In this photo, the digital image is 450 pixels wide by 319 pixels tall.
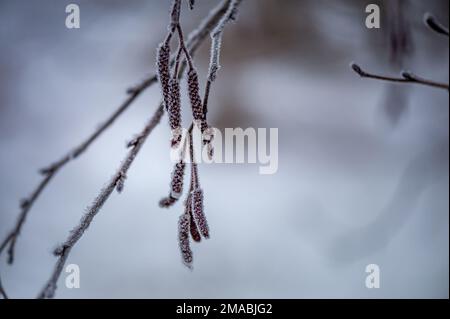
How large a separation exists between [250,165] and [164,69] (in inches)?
42.6

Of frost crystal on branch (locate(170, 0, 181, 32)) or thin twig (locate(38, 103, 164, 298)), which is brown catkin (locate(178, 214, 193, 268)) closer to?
thin twig (locate(38, 103, 164, 298))

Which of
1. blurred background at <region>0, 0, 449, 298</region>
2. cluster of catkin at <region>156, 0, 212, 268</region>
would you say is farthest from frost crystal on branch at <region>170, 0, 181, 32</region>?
blurred background at <region>0, 0, 449, 298</region>

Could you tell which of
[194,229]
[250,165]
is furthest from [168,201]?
[250,165]

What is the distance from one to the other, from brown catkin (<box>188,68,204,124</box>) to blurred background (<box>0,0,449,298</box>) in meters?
0.90

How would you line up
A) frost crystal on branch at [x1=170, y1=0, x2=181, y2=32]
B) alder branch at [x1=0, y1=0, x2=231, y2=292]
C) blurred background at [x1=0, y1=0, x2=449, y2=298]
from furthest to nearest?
blurred background at [x1=0, y1=0, x2=449, y2=298]
alder branch at [x1=0, y1=0, x2=231, y2=292]
frost crystal on branch at [x1=170, y1=0, x2=181, y2=32]

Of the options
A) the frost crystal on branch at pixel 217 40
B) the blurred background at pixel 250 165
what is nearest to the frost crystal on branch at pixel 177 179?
the frost crystal on branch at pixel 217 40

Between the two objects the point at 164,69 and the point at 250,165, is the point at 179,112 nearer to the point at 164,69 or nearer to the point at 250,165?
the point at 164,69

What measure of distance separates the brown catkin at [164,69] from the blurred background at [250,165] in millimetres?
888

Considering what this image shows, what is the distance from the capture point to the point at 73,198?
4.88 feet

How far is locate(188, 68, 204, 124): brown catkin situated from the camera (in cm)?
49

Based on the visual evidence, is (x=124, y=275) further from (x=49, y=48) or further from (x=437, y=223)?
(x=437, y=223)

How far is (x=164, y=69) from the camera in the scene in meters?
0.48
